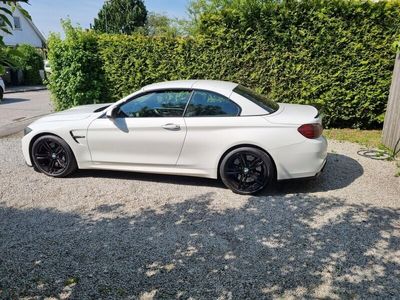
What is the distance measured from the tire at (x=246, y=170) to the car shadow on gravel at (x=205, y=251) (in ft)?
0.74

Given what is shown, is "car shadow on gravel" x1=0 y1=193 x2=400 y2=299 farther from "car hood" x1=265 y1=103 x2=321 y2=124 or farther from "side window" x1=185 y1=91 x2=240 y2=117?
"side window" x1=185 y1=91 x2=240 y2=117

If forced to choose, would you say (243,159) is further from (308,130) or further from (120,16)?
(120,16)

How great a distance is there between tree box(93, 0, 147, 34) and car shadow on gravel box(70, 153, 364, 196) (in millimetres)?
36511

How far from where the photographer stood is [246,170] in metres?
4.26

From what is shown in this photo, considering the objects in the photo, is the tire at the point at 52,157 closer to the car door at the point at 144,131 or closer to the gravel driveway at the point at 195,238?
the gravel driveway at the point at 195,238

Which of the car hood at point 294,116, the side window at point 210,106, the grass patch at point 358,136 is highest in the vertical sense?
the side window at point 210,106

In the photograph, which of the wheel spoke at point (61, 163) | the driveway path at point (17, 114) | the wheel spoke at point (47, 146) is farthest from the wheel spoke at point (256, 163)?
the driveway path at point (17, 114)

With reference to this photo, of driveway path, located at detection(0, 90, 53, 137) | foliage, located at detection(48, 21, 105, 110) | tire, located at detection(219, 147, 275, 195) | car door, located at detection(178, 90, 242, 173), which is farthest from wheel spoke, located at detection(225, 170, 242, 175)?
driveway path, located at detection(0, 90, 53, 137)

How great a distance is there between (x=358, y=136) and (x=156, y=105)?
15.7 ft

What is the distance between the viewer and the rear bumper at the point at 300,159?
13.3 feet

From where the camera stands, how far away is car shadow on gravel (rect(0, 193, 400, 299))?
2.61m

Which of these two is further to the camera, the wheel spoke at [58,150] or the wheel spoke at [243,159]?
the wheel spoke at [58,150]

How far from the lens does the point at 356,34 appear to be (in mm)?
6855

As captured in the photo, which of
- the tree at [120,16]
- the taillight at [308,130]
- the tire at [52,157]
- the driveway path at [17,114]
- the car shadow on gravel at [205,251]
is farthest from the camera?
the tree at [120,16]
